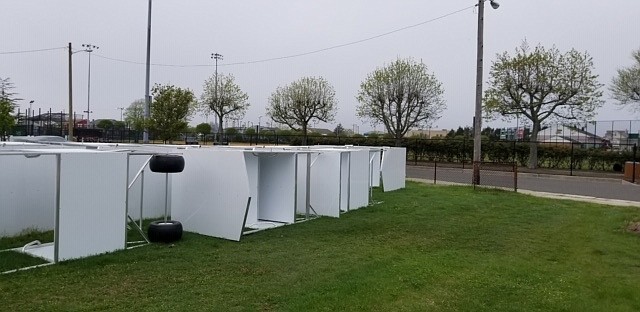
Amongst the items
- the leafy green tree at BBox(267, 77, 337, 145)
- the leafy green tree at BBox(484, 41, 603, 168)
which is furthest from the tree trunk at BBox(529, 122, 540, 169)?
the leafy green tree at BBox(267, 77, 337, 145)

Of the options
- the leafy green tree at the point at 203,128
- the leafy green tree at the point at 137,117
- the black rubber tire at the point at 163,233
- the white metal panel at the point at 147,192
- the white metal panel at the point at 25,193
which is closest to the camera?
the black rubber tire at the point at 163,233

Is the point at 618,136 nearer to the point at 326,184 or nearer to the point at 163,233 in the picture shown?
the point at 326,184

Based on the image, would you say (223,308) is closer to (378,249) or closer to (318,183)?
(378,249)

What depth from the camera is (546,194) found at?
58.3 ft

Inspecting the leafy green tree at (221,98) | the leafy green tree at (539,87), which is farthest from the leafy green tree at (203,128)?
the leafy green tree at (539,87)

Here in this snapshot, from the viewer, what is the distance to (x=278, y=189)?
429 inches

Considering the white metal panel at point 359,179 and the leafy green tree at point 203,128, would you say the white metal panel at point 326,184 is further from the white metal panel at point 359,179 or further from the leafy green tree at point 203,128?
the leafy green tree at point 203,128

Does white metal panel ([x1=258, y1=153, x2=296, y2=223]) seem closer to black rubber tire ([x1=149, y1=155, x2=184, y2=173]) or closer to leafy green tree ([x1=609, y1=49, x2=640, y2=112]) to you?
black rubber tire ([x1=149, y1=155, x2=184, y2=173])

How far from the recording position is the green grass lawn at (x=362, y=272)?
17.8ft

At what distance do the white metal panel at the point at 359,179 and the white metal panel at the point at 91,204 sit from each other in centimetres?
630

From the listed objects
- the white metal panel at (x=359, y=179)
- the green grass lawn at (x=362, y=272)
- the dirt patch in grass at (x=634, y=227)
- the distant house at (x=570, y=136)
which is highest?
the distant house at (x=570, y=136)

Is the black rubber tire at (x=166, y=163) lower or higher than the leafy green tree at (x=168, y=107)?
lower

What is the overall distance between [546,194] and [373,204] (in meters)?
7.35

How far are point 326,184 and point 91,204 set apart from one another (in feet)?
18.6
